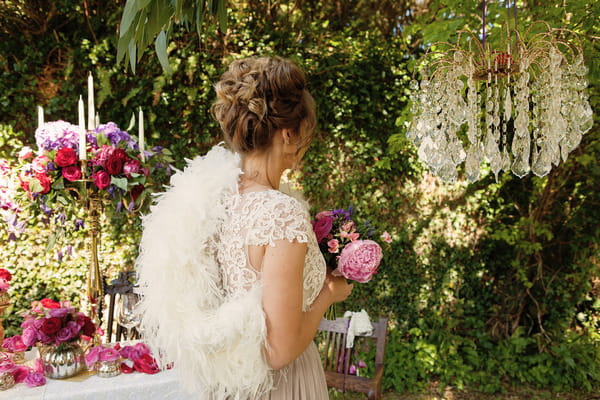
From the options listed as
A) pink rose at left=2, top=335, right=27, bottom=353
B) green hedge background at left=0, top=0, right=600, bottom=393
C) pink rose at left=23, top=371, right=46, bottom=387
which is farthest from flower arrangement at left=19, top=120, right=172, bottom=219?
green hedge background at left=0, top=0, right=600, bottom=393

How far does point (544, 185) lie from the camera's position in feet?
13.1

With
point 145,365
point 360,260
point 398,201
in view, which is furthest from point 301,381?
point 398,201

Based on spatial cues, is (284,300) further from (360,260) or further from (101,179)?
(101,179)

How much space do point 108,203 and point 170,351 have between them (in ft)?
3.08

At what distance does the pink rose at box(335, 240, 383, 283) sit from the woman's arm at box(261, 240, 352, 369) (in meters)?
0.27

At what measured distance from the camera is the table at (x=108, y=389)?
154 centimetres

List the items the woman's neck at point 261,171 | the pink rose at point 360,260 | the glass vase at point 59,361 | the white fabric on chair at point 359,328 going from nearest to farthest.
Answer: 1. the woman's neck at point 261,171
2. the pink rose at point 360,260
3. the glass vase at point 59,361
4. the white fabric on chair at point 359,328

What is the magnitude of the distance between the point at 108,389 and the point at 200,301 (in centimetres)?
77

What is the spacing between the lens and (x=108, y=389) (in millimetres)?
1596

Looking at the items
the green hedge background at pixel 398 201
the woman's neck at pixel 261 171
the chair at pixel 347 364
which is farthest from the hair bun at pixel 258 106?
the green hedge background at pixel 398 201

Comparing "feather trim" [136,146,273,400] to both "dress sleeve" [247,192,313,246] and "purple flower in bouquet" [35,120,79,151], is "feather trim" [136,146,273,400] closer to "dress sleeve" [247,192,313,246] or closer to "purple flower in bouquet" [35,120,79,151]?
"dress sleeve" [247,192,313,246]

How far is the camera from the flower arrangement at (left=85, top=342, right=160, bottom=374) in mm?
1705

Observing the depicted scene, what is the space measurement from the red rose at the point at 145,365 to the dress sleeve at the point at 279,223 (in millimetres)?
986

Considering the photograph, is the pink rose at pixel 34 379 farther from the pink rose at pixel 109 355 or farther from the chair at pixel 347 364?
the chair at pixel 347 364
